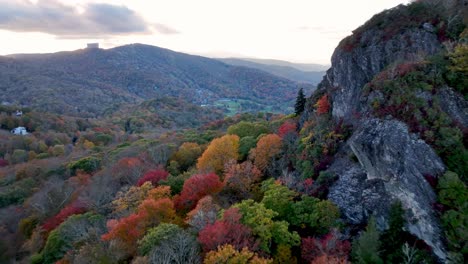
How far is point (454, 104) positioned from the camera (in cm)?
2509

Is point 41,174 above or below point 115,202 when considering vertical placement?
below

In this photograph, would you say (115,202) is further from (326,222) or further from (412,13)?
(412,13)

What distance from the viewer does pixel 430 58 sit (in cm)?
2719

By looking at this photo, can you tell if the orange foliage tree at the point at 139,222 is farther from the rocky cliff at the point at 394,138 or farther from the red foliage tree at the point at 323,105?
the red foliage tree at the point at 323,105

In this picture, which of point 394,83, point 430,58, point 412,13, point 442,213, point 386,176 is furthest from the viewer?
point 412,13

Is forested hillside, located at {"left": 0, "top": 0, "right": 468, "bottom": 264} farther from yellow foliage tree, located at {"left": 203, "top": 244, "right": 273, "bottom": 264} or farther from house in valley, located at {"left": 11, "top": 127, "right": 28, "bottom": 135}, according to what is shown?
house in valley, located at {"left": 11, "top": 127, "right": 28, "bottom": 135}

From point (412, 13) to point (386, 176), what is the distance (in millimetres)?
20132

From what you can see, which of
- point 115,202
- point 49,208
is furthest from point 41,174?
point 115,202

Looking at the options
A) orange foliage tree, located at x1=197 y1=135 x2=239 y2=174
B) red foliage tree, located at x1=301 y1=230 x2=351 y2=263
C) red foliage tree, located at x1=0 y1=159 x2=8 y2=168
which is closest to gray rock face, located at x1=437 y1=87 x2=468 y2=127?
red foliage tree, located at x1=301 y1=230 x2=351 y2=263

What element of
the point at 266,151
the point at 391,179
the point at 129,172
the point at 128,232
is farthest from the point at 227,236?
the point at 129,172

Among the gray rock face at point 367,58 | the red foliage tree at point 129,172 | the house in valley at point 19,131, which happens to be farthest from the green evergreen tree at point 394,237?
the house in valley at point 19,131

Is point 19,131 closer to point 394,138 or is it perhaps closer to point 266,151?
point 266,151

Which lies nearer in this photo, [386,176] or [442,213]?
[442,213]

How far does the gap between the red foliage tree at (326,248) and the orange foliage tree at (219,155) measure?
63.7 ft
